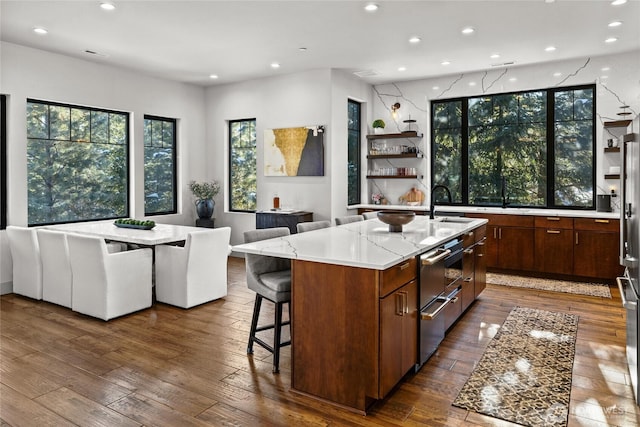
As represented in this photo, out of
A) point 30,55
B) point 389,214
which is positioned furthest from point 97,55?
point 389,214

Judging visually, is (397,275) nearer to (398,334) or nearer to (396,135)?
(398,334)

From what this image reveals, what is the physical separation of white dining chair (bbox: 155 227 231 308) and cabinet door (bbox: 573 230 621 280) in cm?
428

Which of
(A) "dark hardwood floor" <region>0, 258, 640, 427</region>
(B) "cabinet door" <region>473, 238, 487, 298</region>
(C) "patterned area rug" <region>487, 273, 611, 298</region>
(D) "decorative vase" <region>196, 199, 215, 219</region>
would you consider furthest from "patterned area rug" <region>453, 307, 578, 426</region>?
(D) "decorative vase" <region>196, 199, 215, 219</region>

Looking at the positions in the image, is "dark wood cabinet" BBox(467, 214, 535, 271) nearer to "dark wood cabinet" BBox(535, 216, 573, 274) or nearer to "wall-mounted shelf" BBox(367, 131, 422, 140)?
"dark wood cabinet" BBox(535, 216, 573, 274)

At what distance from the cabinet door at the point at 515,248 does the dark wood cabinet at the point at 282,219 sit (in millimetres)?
2674

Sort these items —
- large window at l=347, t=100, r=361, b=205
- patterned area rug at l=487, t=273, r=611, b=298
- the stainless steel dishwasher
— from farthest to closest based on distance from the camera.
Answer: large window at l=347, t=100, r=361, b=205
patterned area rug at l=487, t=273, r=611, b=298
the stainless steel dishwasher

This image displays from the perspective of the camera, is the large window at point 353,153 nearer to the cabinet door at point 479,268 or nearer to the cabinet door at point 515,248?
the cabinet door at point 515,248

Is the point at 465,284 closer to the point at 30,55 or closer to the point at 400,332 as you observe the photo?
the point at 400,332

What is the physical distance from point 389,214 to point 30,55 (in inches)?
189

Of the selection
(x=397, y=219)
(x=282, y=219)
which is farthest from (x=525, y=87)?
(x=397, y=219)

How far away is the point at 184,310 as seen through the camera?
449cm

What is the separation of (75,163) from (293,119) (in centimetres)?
308

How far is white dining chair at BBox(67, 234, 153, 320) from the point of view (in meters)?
4.11

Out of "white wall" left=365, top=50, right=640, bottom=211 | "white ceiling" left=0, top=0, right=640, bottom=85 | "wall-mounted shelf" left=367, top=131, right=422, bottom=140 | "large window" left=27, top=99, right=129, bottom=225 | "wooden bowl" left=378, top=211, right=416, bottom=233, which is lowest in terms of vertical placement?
"wooden bowl" left=378, top=211, right=416, bottom=233
